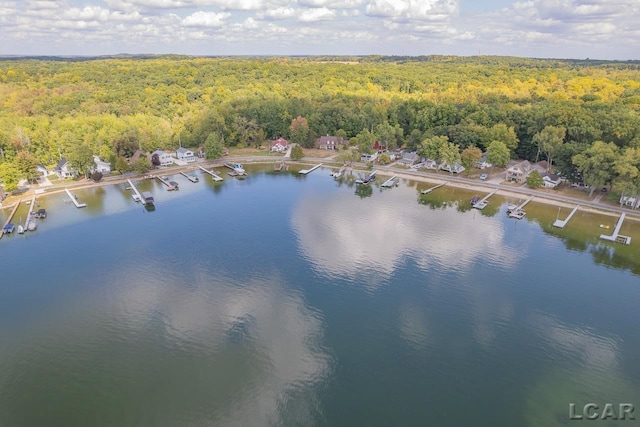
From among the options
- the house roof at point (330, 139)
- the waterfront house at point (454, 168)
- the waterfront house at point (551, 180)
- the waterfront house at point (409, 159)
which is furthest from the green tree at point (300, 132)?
the waterfront house at point (551, 180)

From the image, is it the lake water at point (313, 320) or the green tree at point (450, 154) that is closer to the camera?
the lake water at point (313, 320)

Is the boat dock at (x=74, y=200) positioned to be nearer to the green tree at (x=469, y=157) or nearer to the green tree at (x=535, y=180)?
the green tree at (x=469, y=157)

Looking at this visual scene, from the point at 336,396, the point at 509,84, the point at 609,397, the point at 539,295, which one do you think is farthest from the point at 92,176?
the point at 509,84

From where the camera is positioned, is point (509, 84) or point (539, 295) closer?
point (539, 295)

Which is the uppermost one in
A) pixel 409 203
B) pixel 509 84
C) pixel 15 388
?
pixel 509 84

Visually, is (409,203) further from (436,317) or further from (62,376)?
(62,376)

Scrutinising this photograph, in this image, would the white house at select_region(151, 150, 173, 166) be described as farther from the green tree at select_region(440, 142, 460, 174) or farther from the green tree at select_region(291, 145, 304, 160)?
the green tree at select_region(440, 142, 460, 174)

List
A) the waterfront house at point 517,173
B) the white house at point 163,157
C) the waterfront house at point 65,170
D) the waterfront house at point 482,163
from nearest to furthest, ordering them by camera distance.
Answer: the waterfront house at point 517,173
the waterfront house at point 65,170
the waterfront house at point 482,163
the white house at point 163,157
